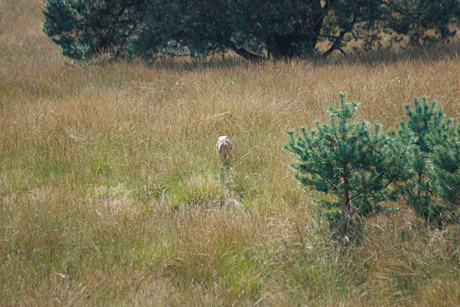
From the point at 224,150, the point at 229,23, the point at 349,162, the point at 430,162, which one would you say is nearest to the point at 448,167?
the point at 430,162

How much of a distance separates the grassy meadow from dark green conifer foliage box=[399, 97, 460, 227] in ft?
0.40

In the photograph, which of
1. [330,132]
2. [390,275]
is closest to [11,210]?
[330,132]

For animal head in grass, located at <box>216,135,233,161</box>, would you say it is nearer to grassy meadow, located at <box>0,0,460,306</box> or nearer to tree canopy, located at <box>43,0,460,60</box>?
grassy meadow, located at <box>0,0,460,306</box>

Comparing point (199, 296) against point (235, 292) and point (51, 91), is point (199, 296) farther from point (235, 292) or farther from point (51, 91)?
point (51, 91)

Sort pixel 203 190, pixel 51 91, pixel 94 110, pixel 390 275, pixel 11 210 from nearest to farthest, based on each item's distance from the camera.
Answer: pixel 390 275, pixel 11 210, pixel 203 190, pixel 94 110, pixel 51 91

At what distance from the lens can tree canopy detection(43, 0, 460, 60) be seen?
843cm

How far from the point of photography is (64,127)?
508 centimetres

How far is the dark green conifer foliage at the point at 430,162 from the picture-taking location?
2.49m

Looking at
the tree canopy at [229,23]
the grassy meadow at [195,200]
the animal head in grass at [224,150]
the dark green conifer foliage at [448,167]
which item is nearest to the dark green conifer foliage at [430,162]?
the dark green conifer foliage at [448,167]

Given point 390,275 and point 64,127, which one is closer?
point 390,275

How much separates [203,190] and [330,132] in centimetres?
142

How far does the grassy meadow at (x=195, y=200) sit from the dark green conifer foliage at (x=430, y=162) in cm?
12

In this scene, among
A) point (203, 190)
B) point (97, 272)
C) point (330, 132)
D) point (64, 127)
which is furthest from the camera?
point (64, 127)

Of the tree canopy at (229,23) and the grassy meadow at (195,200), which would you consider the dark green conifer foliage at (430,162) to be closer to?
the grassy meadow at (195,200)
